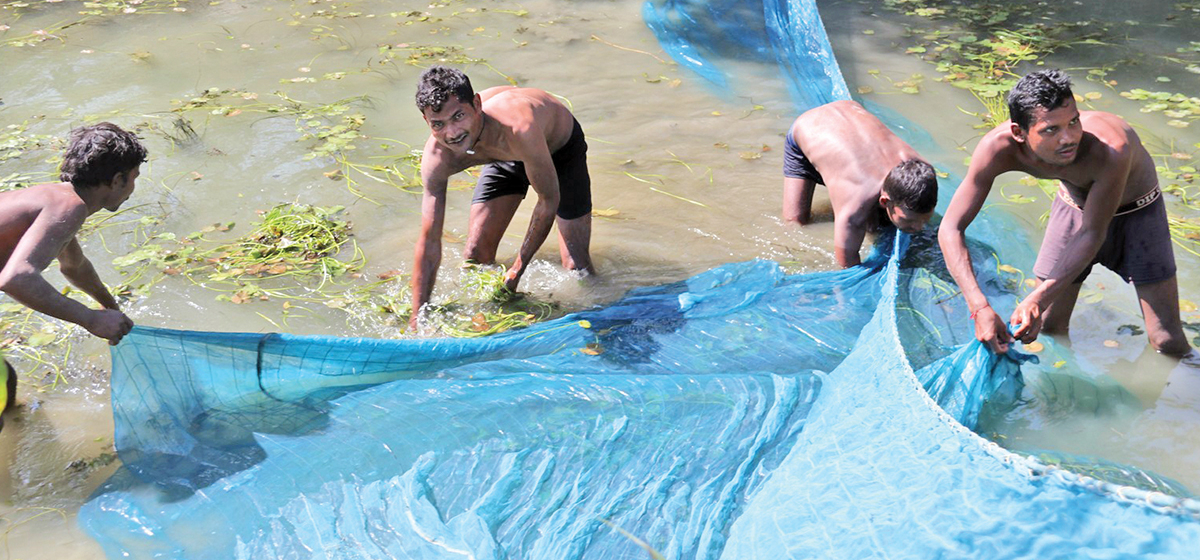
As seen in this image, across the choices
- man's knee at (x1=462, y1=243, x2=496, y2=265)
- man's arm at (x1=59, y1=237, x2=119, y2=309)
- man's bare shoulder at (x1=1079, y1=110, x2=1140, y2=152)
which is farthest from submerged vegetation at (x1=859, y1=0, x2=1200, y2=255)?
man's arm at (x1=59, y1=237, x2=119, y2=309)

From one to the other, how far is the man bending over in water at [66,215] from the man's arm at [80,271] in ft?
0.85

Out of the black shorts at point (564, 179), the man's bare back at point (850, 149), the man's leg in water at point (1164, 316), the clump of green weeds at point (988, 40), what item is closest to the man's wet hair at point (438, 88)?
the black shorts at point (564, 179)

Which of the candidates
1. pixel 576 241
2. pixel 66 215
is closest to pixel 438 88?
pixel 576 241

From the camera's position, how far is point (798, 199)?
4855 mm

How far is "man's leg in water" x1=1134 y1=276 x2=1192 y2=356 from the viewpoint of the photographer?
3557mm

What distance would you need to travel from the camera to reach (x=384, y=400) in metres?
3.07

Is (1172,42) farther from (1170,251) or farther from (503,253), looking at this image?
(503,253)

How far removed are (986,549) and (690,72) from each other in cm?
511

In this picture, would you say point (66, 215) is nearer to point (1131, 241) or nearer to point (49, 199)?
point (49, 199)

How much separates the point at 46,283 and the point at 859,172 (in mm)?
3215

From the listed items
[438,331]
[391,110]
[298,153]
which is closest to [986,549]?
[438,331]

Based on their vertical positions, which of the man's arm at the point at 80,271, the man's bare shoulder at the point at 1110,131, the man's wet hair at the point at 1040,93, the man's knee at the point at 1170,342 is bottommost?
the man's knee at the point at 1170,342

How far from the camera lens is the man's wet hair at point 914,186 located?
3.83m

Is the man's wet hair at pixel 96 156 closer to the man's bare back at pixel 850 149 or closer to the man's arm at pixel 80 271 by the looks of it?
the man's arm at pixel 80 271
